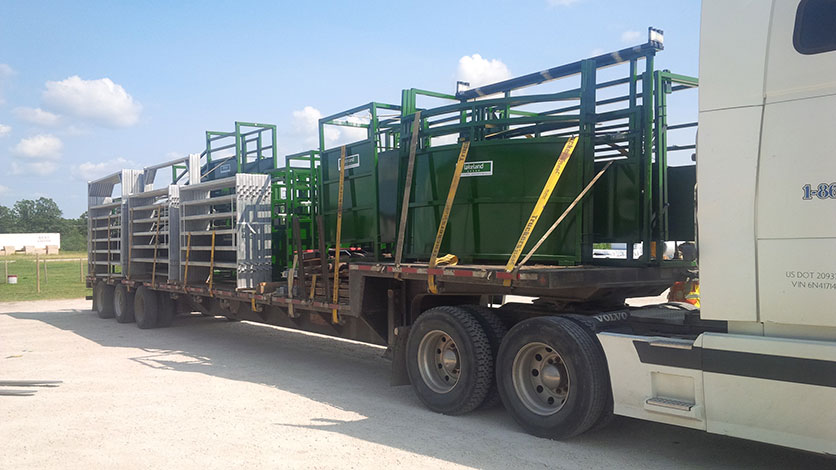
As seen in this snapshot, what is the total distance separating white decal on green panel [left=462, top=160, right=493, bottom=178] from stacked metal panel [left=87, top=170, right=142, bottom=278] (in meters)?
10.2

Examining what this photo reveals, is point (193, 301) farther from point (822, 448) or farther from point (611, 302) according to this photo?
point (822, 448)

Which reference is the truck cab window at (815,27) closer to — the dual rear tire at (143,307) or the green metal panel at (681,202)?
the green metal panel at (681,202)

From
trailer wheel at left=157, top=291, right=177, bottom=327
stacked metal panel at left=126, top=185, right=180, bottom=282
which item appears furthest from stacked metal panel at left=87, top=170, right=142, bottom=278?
trailer wheel at left=157, top=291, right=177, bottom=327

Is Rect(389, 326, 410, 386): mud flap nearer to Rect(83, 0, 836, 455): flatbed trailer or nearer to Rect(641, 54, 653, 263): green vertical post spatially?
Rect(83, 0, 836, 455): flatbed trailer

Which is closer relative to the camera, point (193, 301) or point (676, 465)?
point (676, 465)

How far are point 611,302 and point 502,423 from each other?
1.70m

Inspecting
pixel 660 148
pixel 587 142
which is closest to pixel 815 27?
pixel 660 148

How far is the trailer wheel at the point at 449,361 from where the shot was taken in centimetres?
631

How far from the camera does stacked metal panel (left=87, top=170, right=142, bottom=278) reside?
14.6 m

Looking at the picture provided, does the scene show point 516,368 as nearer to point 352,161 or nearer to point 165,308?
point 352,161

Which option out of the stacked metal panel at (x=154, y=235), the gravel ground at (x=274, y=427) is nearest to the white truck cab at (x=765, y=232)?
the gravel ground at (x=274, y=427)

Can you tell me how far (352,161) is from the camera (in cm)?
856

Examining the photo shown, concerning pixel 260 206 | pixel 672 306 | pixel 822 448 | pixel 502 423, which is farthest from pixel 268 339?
pixel 822 448

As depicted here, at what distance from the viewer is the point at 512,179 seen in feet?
21.6
